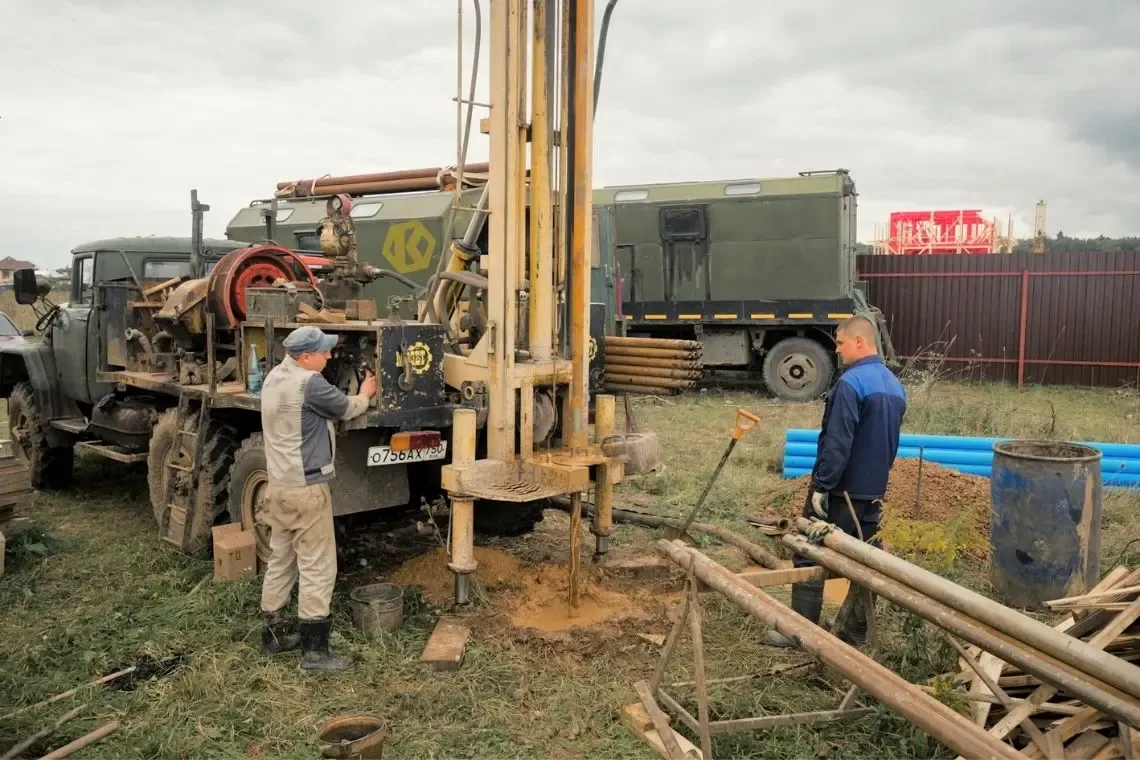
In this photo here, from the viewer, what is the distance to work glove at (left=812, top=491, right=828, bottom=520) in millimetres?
4562

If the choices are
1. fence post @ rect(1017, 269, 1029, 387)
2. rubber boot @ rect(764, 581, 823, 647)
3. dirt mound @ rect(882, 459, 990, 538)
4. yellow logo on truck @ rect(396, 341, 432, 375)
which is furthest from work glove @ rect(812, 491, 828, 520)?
fence post @ rect(1017, 269, 1029, 387)

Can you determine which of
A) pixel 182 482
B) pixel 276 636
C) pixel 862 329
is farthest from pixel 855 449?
pixel 182 482

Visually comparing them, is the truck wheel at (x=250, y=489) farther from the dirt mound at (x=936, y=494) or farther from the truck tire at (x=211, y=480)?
the dirt mound at (x=936, y=494)

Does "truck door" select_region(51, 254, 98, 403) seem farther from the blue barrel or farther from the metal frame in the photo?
the blue barrel

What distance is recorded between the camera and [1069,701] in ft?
11.2

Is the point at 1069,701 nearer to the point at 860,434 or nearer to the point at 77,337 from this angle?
the point at 860,434

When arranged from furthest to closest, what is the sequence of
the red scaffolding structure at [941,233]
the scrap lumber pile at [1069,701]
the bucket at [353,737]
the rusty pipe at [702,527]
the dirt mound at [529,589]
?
the red scaffolding structure at [941,233] → the rusty pipe at [702,527] → the dirt mound at [529,589] → the bucket at [353,737] → the scrap lumber pile at [1069,701]

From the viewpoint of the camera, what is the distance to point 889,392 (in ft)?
14.9

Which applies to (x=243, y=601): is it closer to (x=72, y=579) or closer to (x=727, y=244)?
(x=72, y=579)

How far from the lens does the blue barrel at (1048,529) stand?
5.22m

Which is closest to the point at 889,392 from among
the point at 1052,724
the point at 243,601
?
the point at 1052,724

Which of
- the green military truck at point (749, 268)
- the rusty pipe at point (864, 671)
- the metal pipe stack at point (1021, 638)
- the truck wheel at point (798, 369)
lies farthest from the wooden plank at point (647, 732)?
the truck wheel at point (798, 369)

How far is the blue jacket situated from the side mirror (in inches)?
255

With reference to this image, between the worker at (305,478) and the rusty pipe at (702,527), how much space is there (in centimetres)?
198
